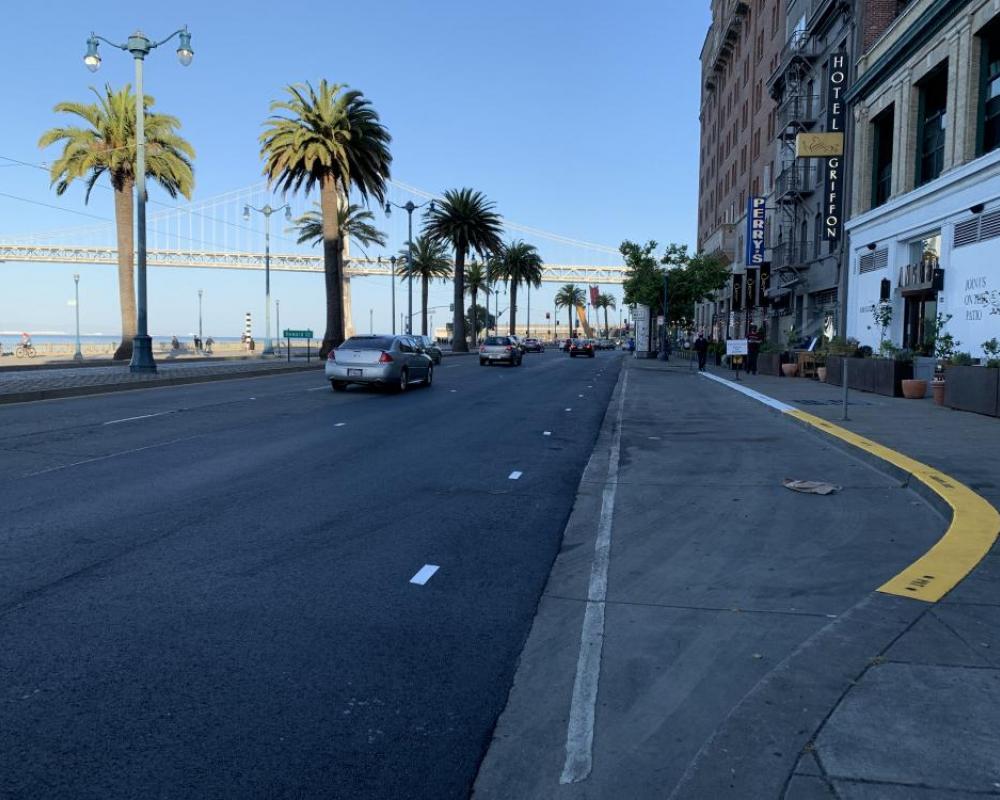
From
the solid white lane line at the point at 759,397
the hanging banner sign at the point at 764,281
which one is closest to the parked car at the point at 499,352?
the hanging banner sign at the point at 764,281

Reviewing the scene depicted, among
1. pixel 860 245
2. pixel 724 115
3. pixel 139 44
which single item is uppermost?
pixel 724 115

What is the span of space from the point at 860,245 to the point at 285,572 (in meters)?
27.1

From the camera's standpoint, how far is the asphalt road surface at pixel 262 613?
10.3ft

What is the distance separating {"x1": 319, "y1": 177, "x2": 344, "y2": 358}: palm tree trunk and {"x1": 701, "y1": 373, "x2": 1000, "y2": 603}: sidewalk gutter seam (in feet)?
109

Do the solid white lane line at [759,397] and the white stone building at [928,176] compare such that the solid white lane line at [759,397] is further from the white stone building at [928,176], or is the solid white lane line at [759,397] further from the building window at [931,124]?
the building window at [931,124]

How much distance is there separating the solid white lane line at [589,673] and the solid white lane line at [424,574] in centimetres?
108

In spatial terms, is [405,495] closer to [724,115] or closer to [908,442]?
[908,442]

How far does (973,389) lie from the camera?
14.8m

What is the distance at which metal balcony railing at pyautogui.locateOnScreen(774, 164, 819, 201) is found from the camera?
35938mm

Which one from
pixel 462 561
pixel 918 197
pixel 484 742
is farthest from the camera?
pixel 918 197

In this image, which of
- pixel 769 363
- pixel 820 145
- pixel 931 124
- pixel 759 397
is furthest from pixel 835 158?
pixel 759 397

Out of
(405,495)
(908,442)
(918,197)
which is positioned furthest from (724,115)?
(405,495)

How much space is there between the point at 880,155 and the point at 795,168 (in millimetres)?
9141

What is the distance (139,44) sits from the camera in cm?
2470
